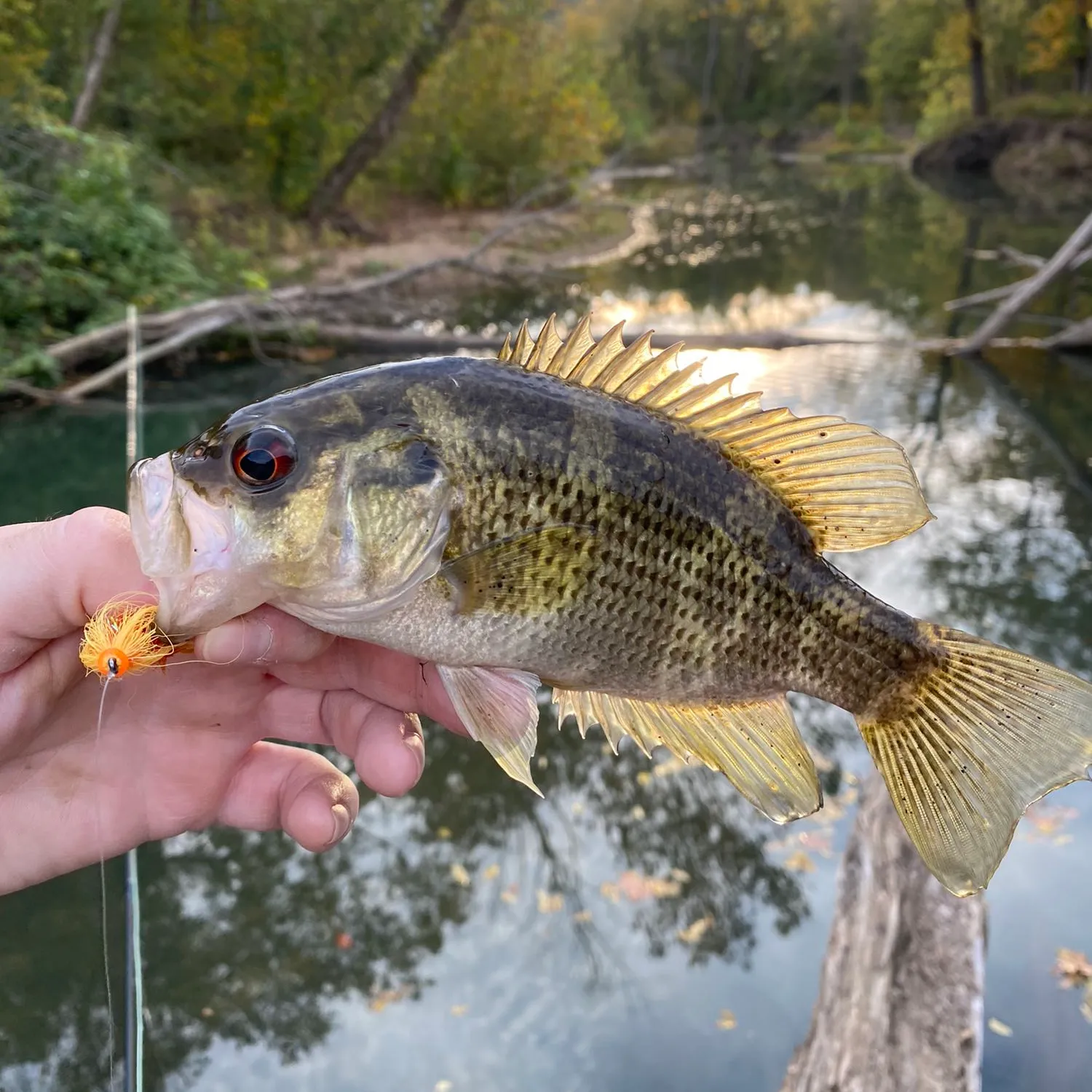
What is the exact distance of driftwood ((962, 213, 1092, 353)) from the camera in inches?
352

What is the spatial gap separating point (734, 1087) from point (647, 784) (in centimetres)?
148

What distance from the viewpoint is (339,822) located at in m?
1.89

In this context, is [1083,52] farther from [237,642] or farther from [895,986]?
[237,642]

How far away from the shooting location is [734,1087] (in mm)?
2955

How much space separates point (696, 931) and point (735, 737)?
2.06 meters

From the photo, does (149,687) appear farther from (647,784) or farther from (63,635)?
(647,784)

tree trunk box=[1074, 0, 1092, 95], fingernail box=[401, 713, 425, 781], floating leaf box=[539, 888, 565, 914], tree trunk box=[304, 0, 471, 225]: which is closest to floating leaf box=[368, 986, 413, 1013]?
floating leaf box=[539, 888, 565, 914]

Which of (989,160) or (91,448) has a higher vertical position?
(989,160)

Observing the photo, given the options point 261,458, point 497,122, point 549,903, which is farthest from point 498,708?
point 497,122

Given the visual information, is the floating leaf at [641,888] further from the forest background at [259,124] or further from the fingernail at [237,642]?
the forest background at [259,124]

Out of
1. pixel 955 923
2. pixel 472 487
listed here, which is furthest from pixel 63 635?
pixel 955 923

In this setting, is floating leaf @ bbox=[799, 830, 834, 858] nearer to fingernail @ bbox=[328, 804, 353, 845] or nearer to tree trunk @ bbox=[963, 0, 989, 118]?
fingernail @ bbox=[328, 804, 353, 845]

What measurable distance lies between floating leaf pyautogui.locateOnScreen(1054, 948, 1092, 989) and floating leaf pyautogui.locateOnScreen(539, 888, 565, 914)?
6.24 feet

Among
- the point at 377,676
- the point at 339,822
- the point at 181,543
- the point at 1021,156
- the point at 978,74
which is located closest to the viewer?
the point at 181,543
